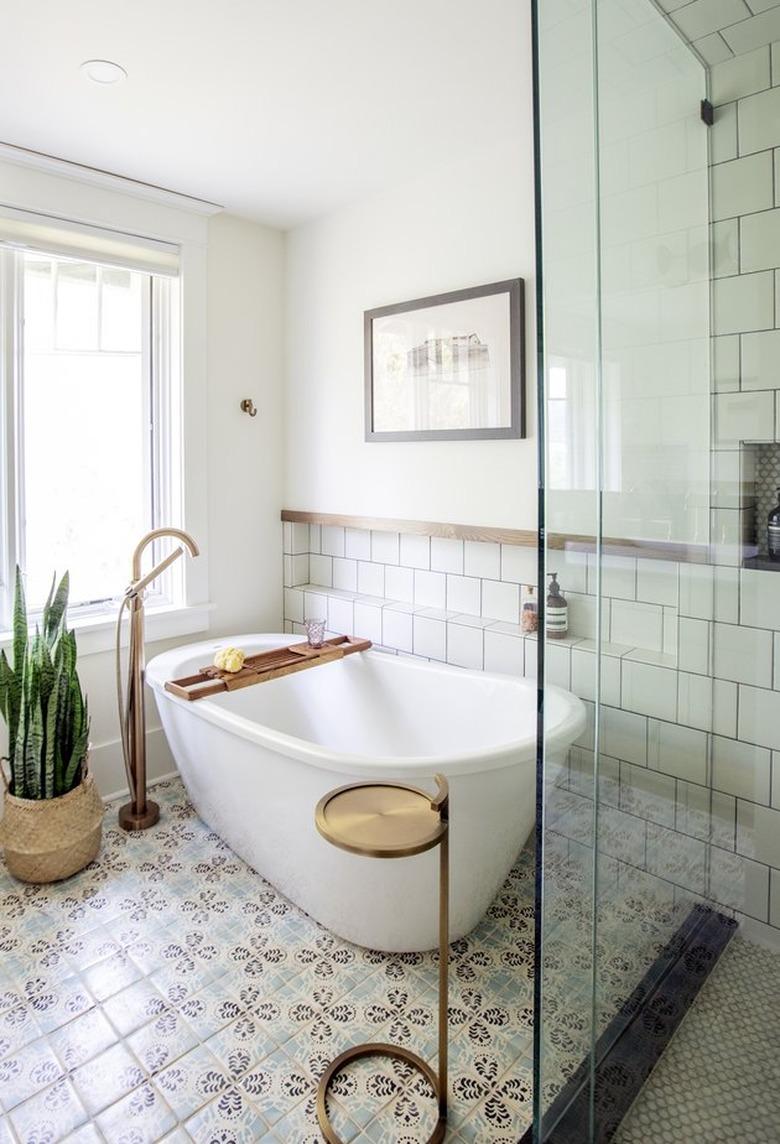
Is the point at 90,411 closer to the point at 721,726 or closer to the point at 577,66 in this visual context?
the point at 577,66

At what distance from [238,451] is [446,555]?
3.79 feet

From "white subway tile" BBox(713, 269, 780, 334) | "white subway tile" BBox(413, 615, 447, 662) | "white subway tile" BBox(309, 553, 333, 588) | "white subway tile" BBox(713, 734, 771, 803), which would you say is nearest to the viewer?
"white subway tile" BBox(713, 269, 780, 334)

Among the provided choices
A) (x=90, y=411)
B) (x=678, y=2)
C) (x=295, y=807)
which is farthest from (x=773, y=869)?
(x=90, y=411)

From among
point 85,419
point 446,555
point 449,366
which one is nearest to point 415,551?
point 446,555

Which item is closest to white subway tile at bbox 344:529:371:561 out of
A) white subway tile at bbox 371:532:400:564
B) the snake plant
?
white subway tile at bbox 371:532:400:564

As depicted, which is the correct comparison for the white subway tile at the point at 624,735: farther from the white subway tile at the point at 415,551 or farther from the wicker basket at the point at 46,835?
the wicker basket at the point at 46,835

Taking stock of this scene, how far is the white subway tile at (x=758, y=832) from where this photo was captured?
1.78 meters

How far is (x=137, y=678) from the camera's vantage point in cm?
269

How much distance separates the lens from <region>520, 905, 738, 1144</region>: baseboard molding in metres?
1.29

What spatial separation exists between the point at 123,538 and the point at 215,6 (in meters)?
1.97

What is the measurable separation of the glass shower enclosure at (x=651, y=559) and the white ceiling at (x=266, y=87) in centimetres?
63

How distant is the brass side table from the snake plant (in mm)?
1281

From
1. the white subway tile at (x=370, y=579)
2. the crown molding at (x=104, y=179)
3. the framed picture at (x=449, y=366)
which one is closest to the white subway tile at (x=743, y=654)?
the framed picture at (x=449, y=366)

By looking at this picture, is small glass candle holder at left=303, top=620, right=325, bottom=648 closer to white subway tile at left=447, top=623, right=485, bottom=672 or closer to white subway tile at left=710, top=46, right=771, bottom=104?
white subway tile at left=447, top=623, right=485, bottom=672
